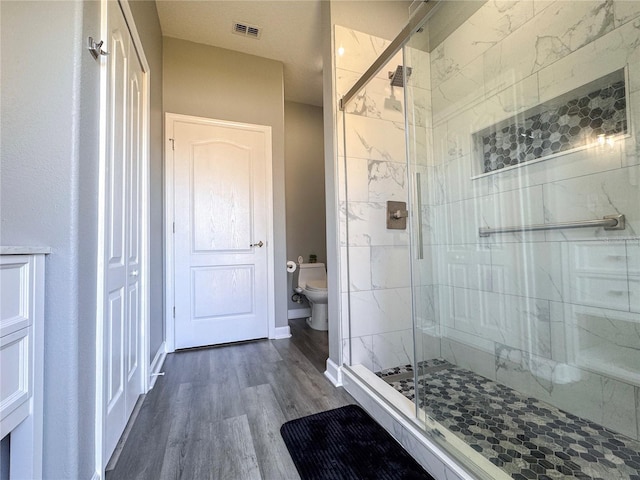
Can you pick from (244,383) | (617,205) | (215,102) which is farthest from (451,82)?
(244,383)

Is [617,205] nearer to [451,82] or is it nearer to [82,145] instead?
[451,82]

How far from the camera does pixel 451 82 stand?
1903mm

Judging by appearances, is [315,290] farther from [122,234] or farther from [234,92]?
[234,92]

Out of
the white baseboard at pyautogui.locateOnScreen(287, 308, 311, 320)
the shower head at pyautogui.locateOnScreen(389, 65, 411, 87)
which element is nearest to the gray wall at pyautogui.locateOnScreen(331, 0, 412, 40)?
the shower head at pyautogui.locateOnScreen(389, 65, 411, 87)

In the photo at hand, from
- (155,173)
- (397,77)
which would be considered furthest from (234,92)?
(397,77)

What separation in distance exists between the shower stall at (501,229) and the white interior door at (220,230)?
108cm

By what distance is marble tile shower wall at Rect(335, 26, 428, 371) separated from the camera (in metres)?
1.90

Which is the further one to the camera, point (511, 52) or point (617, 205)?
point (511, 52)

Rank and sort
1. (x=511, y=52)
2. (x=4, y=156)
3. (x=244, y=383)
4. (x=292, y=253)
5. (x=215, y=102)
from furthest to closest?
(x=292, y=253) → (x=215, y=102) → (x=244, y=383) → (x=511, y=52) → (x=4, y=156)

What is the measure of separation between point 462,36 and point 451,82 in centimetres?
29

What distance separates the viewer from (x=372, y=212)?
199 cm

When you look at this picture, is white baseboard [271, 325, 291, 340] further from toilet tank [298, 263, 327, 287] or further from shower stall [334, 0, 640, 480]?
shower stall [334, 0, 640, 480]

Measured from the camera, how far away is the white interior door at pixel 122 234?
1.12 m

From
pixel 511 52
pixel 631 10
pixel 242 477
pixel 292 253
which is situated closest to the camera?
pixel 242 477
